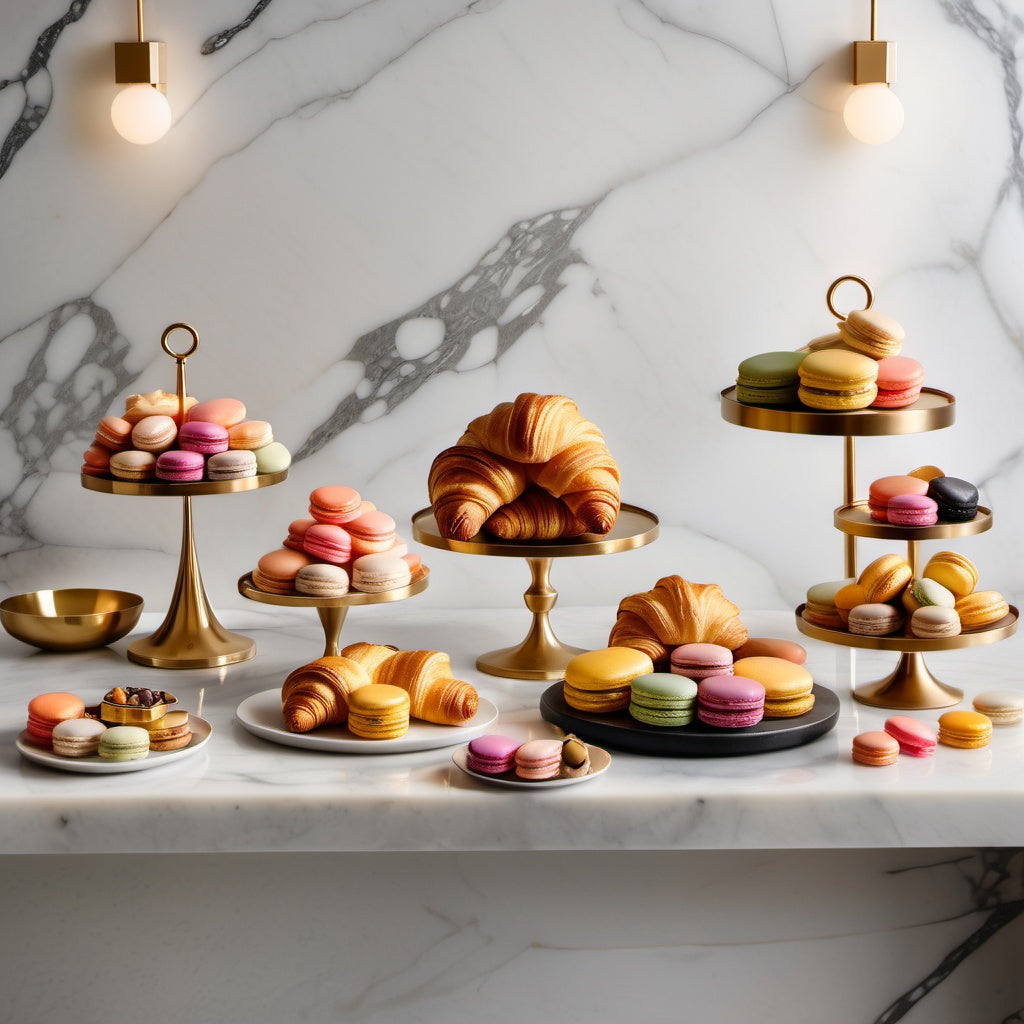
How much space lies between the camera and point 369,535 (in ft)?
4.45

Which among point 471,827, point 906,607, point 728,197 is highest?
point 728,197

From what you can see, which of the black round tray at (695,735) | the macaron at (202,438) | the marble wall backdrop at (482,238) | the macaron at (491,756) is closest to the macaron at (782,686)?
the black round tray at (695,735)

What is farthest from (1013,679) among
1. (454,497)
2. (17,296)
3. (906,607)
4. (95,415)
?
(17,296)

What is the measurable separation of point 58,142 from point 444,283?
466 mm

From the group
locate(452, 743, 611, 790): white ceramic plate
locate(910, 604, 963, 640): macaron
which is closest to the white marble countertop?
locate(452, 743, 611, 790): white ceramic plate

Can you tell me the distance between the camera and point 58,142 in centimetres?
157

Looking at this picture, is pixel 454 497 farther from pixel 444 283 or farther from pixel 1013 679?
pixel 1013 679

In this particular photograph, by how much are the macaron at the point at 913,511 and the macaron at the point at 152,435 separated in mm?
713

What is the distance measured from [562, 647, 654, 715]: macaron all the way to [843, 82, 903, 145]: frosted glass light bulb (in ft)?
2.28

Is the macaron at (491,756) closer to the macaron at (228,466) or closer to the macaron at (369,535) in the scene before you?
the macaron at (369,535)

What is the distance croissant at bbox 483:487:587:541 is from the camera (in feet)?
4.23

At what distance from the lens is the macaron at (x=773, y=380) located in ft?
4.24

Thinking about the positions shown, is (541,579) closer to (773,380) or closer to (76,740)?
(773,380)

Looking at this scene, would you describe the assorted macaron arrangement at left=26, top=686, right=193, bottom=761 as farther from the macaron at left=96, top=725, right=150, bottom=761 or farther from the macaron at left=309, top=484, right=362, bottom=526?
the macaron at left=309, top=484, right=362, bottom=526
